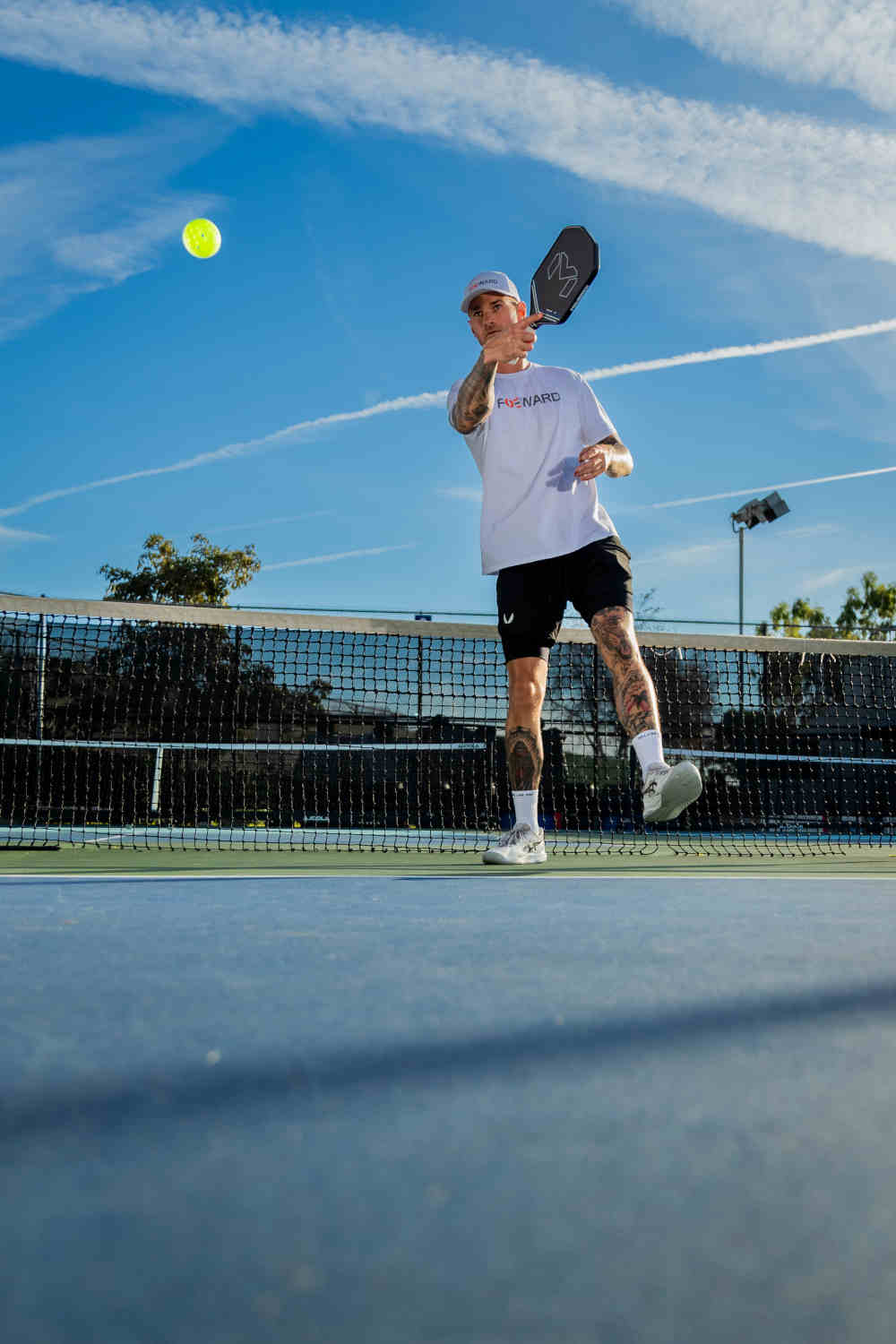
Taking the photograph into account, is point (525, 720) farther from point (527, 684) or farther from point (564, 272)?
point (564, 272)

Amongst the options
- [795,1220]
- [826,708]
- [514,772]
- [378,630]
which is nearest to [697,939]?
[795,1220]

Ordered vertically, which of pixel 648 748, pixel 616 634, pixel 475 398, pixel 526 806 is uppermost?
pixel 475 398

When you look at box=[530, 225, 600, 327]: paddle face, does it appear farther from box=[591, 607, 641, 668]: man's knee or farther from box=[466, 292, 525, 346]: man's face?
box=[591, 607, 641, 668]: man's knee

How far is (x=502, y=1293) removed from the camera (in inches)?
23.7

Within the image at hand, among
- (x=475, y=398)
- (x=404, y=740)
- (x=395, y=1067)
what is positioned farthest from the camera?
(x=404, y=740)

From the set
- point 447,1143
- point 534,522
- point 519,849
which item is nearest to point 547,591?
point 534,522

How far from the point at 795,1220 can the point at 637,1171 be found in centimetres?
12

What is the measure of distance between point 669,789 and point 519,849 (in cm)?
70

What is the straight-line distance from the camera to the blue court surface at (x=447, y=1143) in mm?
590

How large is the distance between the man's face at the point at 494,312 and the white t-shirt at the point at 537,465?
242 millimetres

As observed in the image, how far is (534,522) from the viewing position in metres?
3.94

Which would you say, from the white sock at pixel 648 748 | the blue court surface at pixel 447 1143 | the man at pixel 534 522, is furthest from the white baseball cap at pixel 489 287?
the blue court surface at pixel 447 1143

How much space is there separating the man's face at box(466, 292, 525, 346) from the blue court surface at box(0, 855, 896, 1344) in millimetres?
2867

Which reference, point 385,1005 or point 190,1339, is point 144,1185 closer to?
point 190,1339
